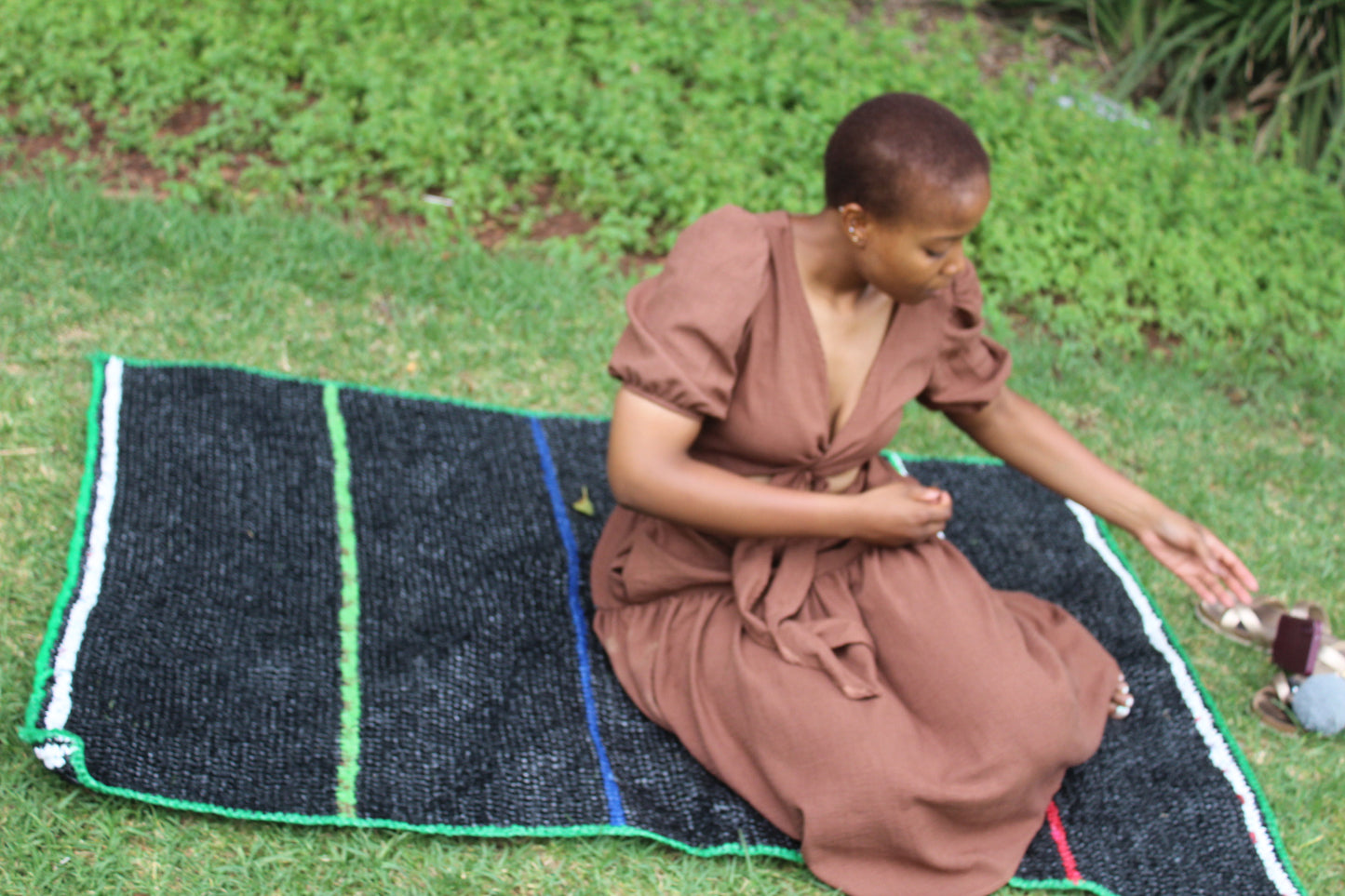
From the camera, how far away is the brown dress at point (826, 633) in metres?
2.48

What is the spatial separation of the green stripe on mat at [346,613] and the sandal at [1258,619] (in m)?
2.18

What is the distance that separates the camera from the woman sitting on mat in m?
2.40

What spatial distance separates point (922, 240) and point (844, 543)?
73cm

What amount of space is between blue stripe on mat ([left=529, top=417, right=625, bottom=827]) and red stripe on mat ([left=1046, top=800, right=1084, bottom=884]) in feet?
3.04

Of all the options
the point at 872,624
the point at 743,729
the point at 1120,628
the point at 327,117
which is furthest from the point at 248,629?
the point at 327,117

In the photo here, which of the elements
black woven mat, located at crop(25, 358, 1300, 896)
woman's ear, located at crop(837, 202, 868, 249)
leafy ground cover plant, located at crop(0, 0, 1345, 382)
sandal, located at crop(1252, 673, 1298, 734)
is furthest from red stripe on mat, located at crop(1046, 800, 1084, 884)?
leafy ground cover plant, located at crop(0, 0, 1345, 382)

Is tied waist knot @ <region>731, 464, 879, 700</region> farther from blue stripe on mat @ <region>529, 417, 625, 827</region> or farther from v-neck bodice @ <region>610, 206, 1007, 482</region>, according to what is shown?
blue stripe on mat @ <region>529, 417, 625, 827</region>

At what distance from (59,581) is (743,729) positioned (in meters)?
1.58

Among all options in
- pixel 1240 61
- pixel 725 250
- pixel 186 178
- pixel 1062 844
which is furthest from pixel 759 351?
pixel 1240 61

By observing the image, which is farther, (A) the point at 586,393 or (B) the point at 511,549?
(A) the point at 586,393

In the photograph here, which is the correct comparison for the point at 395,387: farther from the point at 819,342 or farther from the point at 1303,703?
the point at 1303,703

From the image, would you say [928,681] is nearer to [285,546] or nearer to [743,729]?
[743,729]

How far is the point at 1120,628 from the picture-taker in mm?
3408

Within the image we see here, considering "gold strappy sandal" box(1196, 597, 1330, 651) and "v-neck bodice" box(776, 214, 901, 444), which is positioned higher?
"v-neck bodice" box(776, 214, 901, 444)
